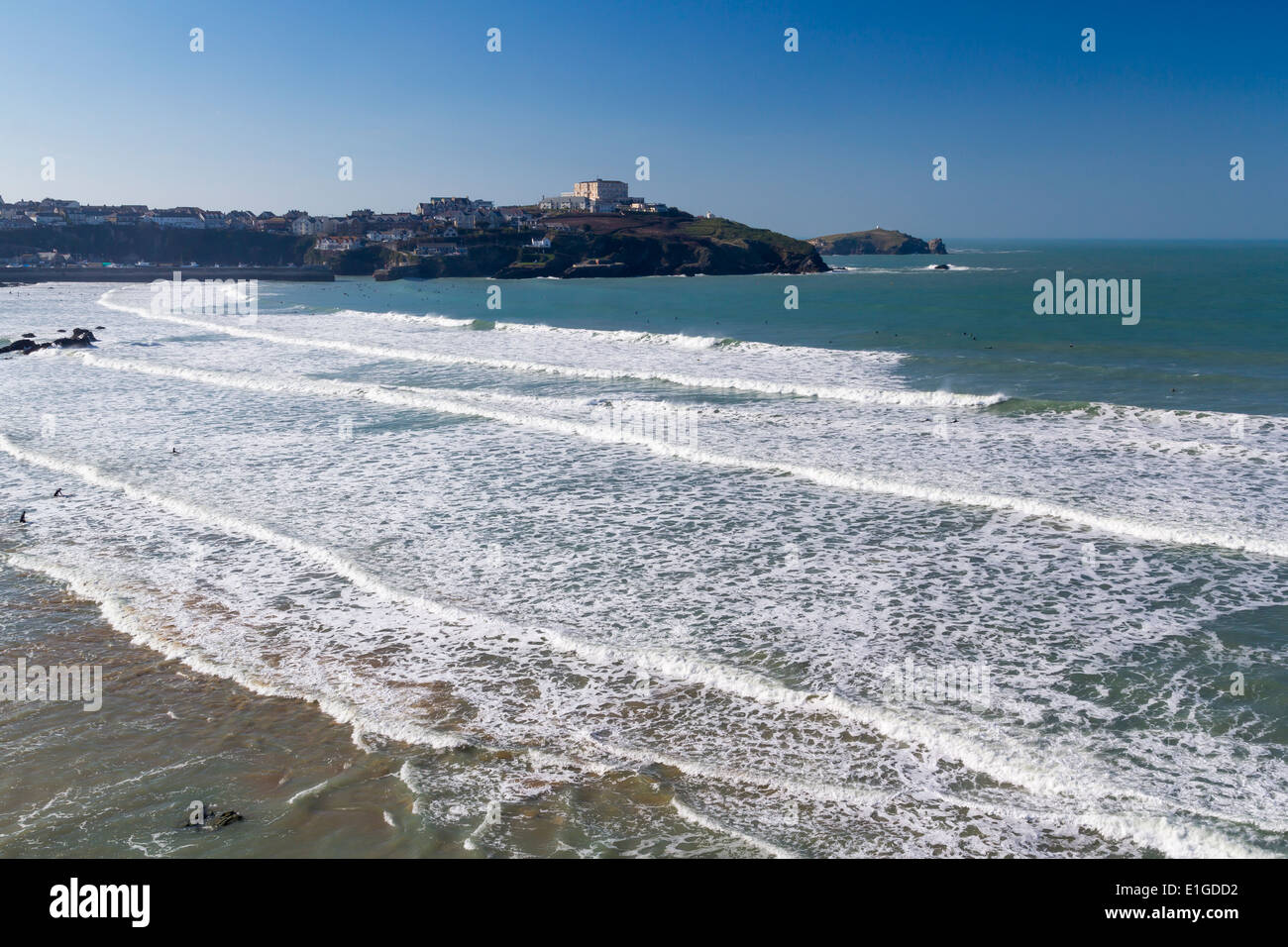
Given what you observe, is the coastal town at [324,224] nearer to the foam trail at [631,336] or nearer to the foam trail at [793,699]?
the foam trail at [631,336]

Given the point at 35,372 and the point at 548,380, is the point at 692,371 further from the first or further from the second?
the point at 35,372

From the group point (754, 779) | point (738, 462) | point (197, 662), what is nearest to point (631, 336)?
point (738, 462)

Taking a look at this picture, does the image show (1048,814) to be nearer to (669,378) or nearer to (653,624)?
(653,624)

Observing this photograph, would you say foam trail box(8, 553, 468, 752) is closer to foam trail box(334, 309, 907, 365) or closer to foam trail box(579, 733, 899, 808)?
foam trail box(579, 733, 899, 808)

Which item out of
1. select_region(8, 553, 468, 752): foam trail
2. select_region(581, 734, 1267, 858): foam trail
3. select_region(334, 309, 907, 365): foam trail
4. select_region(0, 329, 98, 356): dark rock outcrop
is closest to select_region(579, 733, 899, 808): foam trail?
select_region(581, 734, 1267, 858): foam trail

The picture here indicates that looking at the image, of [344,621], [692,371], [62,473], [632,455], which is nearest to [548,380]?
[692,371]

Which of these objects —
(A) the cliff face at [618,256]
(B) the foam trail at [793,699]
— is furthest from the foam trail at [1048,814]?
(A) the cliff face at [618,256]

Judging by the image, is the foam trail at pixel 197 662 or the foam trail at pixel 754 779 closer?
the foam trail at pixel 754 779
